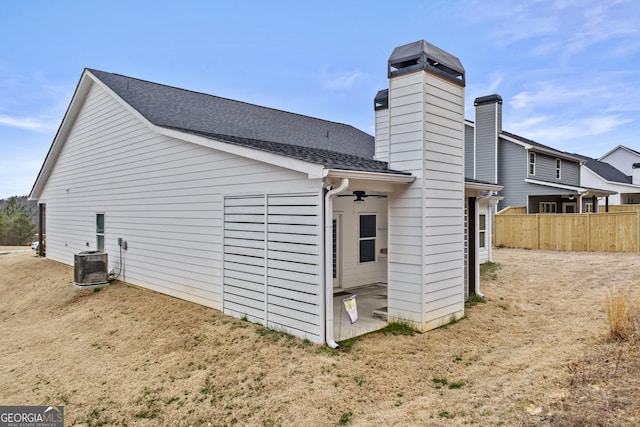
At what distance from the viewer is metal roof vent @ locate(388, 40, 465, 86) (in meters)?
5.99

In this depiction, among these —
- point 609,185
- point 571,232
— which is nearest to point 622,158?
point 609,185

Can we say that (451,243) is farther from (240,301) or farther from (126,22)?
(126,22)

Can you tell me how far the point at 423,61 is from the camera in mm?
5934

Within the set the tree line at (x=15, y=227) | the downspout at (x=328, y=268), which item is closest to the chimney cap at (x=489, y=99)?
the downspout at (x=328, y=268)

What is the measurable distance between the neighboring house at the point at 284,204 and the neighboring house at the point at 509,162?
11.8 m

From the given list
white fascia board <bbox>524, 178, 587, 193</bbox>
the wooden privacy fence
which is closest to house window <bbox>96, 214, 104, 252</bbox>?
the wooden privacy fence

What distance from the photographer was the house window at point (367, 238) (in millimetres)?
9469

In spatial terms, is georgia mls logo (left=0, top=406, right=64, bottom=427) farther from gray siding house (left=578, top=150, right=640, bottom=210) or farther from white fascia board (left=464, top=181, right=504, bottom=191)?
gray siding house (left=578, top=150, right=640, bottom=210)

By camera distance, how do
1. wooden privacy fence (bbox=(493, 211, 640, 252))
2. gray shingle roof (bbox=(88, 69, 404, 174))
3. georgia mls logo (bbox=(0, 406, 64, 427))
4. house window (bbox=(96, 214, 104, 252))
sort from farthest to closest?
wooden privacy fence (bbox=(493, 211, 640, 252))
house window (bbox=(96, 214, 104, 252))
gray shingle roof (bbox=(88, 69, 404, 174))
georgia mls logo (bbox=(0, 406, 64, 427))

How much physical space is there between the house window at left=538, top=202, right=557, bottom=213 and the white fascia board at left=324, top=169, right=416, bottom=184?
18040 millimetres

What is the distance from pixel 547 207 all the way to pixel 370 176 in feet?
66.5

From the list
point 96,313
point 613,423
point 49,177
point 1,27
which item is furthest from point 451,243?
point 1,27

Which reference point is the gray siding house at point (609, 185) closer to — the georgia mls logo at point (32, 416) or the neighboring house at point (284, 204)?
the neighboring house at point (284, 204)

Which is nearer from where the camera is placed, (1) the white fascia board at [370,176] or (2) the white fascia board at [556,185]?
(1) the white fascia board at [370,176]
